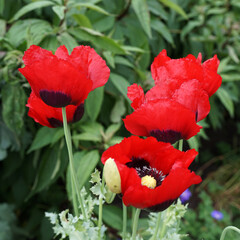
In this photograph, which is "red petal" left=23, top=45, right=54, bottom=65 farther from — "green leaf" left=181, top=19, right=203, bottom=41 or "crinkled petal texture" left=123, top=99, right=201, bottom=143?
"green leaf" left=181, top=19, right=203, bottom=41

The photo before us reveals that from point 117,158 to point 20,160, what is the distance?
76 cm

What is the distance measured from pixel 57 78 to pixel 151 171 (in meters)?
0.13

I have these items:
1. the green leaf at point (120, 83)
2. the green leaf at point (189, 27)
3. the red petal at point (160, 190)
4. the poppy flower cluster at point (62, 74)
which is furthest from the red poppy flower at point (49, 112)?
the green leaf at point (189, 27)

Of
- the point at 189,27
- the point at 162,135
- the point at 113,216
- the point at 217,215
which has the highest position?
the point at 162,135

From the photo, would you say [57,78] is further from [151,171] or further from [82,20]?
[82,20]

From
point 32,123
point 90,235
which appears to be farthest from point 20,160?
point 90,235

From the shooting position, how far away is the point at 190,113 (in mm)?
366

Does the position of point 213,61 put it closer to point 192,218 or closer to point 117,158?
point 117,158

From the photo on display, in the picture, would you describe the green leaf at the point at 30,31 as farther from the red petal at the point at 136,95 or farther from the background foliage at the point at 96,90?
the red petal at the point at 136,95

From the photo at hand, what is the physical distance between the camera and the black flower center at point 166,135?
388mm

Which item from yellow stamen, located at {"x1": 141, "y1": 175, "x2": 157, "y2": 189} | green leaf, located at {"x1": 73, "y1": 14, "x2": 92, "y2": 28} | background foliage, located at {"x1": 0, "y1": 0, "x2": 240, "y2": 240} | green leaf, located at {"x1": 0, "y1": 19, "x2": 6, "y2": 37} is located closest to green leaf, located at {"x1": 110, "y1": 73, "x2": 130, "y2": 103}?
background foliage, located at {"x1": 0, "y1": 0, "x2": 240, "y2": 240}

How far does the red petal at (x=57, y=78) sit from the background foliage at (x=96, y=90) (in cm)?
34

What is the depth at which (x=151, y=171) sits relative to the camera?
408 millimetres

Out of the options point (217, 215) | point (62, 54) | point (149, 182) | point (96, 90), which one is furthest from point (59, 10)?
point (217, 215)
